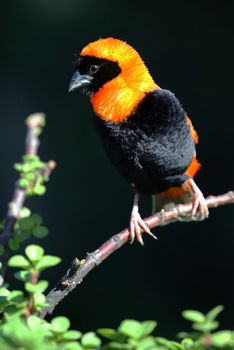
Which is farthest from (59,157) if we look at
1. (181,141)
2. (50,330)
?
(50,330)

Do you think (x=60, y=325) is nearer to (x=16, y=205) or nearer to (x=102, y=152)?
(x=16, y=205)

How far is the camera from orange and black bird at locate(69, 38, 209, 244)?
1.94 m

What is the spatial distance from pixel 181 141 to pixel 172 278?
250 centimetres

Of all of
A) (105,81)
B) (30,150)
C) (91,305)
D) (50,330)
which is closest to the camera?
(50,330)

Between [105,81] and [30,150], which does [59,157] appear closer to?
[105,81]

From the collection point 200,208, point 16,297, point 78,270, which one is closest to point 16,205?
point 78,270

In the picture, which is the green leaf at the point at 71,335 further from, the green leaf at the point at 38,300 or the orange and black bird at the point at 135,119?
the orange and black bird at the point at 135,119

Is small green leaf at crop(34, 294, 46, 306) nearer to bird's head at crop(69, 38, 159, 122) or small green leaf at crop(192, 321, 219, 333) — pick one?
small green leaf at crop(192, 321, 219, 333)

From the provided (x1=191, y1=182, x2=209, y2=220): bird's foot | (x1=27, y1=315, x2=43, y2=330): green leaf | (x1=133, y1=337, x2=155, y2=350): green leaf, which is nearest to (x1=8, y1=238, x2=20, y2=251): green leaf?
(x1=27, y1=315, x2=43, y2=330): green leaf

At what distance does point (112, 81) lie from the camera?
1946 mm

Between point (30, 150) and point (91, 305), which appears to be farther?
point (91, 305)

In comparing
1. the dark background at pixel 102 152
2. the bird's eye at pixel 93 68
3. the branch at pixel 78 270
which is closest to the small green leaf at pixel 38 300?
the branch at pixel 78 270

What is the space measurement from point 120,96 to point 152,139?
0.14m

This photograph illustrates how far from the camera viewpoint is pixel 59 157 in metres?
4.69
